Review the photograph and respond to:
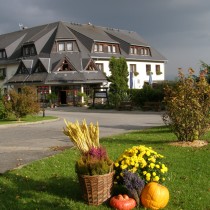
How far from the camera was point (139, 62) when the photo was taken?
198 ft

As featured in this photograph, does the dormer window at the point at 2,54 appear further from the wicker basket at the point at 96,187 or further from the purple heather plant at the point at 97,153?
the wicker basket at the point at 96,187

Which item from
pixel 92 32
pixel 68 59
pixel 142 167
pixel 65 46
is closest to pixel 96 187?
pixel 142 167

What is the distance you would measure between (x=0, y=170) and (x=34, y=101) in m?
15.8

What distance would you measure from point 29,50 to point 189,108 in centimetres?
4628

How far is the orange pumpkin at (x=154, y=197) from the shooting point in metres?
5.66

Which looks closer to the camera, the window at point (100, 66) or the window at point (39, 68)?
the window at point (39, 68)

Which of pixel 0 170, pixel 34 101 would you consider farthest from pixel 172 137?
pixel 34 101

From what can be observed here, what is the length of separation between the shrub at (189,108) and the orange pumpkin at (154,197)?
234 inches

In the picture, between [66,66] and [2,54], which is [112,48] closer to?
[66,66]

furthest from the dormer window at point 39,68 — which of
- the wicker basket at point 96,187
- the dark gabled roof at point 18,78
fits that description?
the wicker basket at point 96,187

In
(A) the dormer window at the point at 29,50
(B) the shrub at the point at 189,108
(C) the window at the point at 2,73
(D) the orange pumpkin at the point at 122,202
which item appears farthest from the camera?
(C) the window at the point at 2,73

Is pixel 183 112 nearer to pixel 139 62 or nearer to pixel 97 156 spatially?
pixel 97 156

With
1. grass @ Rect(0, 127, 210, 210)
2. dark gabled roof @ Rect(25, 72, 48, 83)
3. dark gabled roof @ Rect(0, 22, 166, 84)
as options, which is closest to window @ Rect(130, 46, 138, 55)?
dark gabled roof @ Rect(0, 22, 166, 84)

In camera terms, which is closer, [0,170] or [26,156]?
[0,170]
